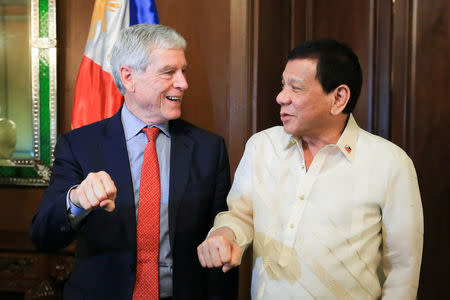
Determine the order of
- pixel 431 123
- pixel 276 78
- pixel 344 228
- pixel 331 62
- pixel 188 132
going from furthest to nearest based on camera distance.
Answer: pixel 276 78, pixel 431 123, pixel 188 132, pixel 331 62, pixel 344 228

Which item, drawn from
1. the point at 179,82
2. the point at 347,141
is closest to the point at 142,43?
the point at 179,82

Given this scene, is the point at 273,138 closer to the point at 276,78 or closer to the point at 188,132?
the point at 188,132

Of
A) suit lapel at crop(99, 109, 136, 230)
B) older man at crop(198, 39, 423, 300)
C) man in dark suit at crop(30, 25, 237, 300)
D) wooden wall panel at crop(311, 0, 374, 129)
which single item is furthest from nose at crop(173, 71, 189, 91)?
wooden wall panel at crop(311, 0, 374, 129)

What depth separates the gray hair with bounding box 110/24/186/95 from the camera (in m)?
2.04

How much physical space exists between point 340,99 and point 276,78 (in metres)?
1.33

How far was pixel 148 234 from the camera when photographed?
1918mm

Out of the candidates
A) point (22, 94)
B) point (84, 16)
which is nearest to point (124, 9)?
point (84, 16)

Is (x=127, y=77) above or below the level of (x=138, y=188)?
above

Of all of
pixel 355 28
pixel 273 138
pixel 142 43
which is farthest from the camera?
pixel 355 28

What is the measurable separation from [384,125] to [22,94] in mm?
2300

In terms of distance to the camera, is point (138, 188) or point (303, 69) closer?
point (303, 69)

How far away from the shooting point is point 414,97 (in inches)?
103

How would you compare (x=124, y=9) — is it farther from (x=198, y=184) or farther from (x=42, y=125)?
(x=198, y=184)

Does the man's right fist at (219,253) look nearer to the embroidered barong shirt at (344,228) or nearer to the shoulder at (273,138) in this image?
the embroidered barong shirt at (344,228)
